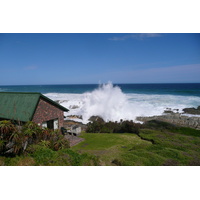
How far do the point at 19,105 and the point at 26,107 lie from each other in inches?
26.0

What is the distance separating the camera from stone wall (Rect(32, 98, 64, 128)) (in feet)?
31.0

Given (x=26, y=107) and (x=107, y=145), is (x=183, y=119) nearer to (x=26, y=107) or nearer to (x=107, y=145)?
(x=107, y=145)

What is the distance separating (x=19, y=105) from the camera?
9359mm

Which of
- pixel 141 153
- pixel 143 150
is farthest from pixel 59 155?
pixel 143 150

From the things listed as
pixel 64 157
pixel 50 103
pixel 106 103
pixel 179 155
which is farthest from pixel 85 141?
pixel 106 103

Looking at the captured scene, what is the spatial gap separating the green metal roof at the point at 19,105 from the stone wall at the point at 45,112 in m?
0.45

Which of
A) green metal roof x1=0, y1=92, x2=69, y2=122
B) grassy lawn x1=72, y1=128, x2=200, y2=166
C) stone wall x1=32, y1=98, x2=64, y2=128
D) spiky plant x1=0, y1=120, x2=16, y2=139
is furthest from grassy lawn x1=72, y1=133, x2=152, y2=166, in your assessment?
spiky plant x1=0, y1=120, x2=16, y2=139

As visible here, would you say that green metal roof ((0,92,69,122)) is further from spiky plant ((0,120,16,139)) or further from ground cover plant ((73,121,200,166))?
ground cover plant ((73,121,200,166))

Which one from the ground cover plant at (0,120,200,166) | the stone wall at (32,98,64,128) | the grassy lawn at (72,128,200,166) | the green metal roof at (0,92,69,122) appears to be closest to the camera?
the ground cover plant at (0,120,200,166)

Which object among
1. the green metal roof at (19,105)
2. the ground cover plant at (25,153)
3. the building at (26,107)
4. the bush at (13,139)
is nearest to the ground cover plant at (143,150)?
the ground cover plant at (25,153)

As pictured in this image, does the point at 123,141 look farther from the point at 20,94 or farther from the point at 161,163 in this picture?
the point at 20,94

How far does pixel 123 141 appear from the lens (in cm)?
1137

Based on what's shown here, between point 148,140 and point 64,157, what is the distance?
7.96 m

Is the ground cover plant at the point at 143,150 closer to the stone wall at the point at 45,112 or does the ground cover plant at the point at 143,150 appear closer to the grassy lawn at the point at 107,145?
the grassy lawn at the point at 107,145
